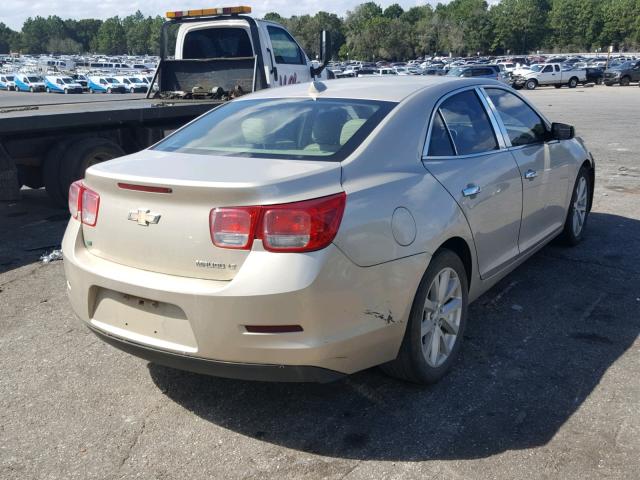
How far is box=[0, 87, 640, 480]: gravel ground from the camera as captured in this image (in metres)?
3.04

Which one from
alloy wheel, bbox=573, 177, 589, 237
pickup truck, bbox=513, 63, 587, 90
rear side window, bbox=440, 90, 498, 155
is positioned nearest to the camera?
rear side window, bbox=440, 90, 498, 155

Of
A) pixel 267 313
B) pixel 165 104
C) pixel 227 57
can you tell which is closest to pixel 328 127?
pixel 267 313

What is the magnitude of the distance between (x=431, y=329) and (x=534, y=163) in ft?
6.25

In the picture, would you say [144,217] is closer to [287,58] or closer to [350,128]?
[350,128]

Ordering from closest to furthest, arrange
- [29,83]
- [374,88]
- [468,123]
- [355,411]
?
1. [355,411]
2. [374,88]
3. [468,123]
4. [29,83]

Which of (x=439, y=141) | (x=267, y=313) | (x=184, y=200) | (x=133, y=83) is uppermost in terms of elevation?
(x=439, y=141)

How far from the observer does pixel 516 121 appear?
5023 millimetres

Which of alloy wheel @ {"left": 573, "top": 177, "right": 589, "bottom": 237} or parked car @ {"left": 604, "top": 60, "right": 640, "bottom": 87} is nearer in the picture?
alloy wheel @ {"left": 573, "top": 177, "right": 589, "bottom": 237}

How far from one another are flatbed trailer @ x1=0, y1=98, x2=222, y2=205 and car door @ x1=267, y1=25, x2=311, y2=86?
62.7 inches

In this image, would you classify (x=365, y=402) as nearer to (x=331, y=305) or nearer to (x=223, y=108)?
(x=331, y=305)

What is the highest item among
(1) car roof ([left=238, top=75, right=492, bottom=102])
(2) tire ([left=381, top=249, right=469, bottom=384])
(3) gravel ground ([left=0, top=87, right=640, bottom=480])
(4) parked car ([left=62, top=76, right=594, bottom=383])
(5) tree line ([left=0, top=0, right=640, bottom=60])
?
(5) tree line ([left=0, top=0, right=640, bottom=60])

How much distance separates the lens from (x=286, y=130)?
3.86 m

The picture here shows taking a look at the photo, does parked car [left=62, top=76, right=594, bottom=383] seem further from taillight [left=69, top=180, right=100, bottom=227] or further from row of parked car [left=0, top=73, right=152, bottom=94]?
row of parked car [left=0, top=73, right=152, bottom=94]

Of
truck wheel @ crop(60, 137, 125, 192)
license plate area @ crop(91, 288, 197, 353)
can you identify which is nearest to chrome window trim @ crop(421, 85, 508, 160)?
license plate area @ crop(91, 288, 197, 353)
